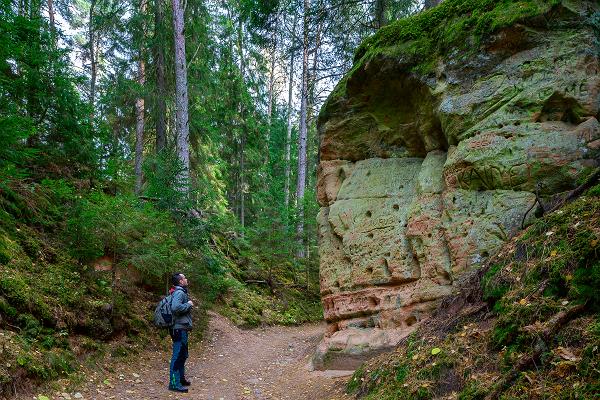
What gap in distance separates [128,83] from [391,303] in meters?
13.1

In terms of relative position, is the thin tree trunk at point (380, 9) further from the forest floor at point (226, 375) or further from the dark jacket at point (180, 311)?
the dark jacket at point (180, 311)

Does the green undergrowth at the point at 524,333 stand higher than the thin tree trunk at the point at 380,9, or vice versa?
the thin tree trunk at the point at 380,9

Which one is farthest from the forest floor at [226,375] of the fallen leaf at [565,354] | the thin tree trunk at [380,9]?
the thin tree trunk at [380,9]

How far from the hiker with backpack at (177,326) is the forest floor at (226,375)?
21cm

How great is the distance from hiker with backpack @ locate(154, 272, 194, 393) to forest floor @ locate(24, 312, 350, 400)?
213mm

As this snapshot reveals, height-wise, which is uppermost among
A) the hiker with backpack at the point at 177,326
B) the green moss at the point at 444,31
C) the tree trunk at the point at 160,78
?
the tree trunk at the point at 160,78

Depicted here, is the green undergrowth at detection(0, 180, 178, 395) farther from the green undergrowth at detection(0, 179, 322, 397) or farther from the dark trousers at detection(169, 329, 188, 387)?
the dark trousers at detection(169, 329, 188, 387)

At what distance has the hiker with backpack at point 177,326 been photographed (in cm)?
674

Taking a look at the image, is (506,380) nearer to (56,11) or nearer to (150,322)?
(150,322)

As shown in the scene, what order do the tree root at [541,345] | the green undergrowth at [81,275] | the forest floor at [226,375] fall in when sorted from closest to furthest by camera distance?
→ the tree root at [541,345], the green undergrowth at [81,275], the forest floor at [226,375]

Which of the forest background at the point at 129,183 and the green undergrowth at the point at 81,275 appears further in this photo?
the forest background at the point at 129,183

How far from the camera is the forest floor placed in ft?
20.8

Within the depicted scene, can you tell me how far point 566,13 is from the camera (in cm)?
695

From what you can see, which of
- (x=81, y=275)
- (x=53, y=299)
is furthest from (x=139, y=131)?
(x=53, y=299)
